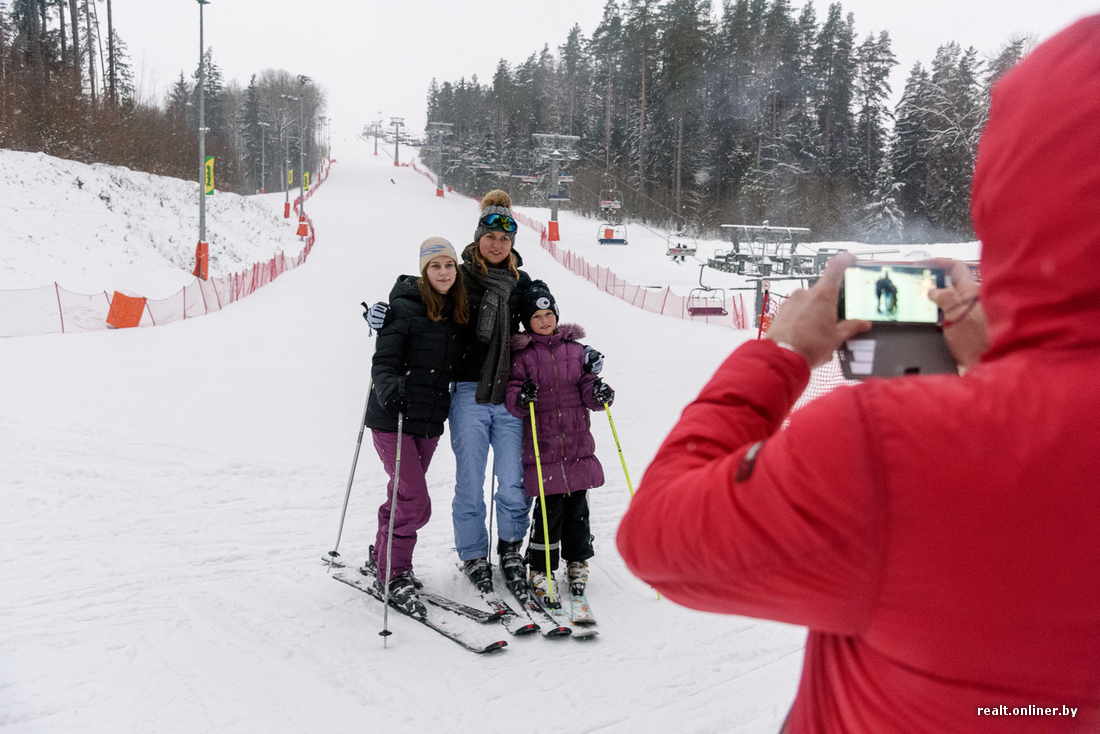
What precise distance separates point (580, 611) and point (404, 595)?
3.40ft

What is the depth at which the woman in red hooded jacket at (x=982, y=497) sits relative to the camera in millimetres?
654

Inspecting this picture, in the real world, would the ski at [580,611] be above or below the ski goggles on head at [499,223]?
below

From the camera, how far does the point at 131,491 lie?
18.8 feet

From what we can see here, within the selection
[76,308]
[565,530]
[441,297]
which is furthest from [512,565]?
[76,308]

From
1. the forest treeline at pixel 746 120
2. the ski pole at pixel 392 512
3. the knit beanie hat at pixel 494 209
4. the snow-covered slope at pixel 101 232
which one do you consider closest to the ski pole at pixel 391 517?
the ski pole at pixel 392 512

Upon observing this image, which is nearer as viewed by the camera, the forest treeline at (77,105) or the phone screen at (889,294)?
the phone screen at (889,294)

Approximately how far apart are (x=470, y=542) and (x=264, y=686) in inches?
55.4

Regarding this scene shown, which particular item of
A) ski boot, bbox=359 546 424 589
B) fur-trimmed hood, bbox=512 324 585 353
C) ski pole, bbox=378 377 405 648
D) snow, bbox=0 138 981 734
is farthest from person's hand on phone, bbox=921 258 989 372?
ski boot, bbox=359 546 424 589

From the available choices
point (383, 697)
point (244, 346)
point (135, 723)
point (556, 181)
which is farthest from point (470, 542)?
point (556, 181)

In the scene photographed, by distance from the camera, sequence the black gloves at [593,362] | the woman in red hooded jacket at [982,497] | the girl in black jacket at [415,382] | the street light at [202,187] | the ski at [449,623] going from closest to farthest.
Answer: the woman in red hooded jacket at [982,497], the ski at [449,623], the girl in black jacket at [415,382], the black gloves at [593,362], the street light at [202,187]

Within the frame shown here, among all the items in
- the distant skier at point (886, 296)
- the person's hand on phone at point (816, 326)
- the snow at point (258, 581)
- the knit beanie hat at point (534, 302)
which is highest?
the distant skier at point (886, 296)

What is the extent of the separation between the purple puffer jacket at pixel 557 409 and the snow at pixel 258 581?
79 centimetres

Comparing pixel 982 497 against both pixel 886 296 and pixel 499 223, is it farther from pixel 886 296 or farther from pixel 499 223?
pixel 499 223

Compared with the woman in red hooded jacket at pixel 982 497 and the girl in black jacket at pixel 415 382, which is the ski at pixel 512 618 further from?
the woman in red hooded jacket at pixel 982 497
